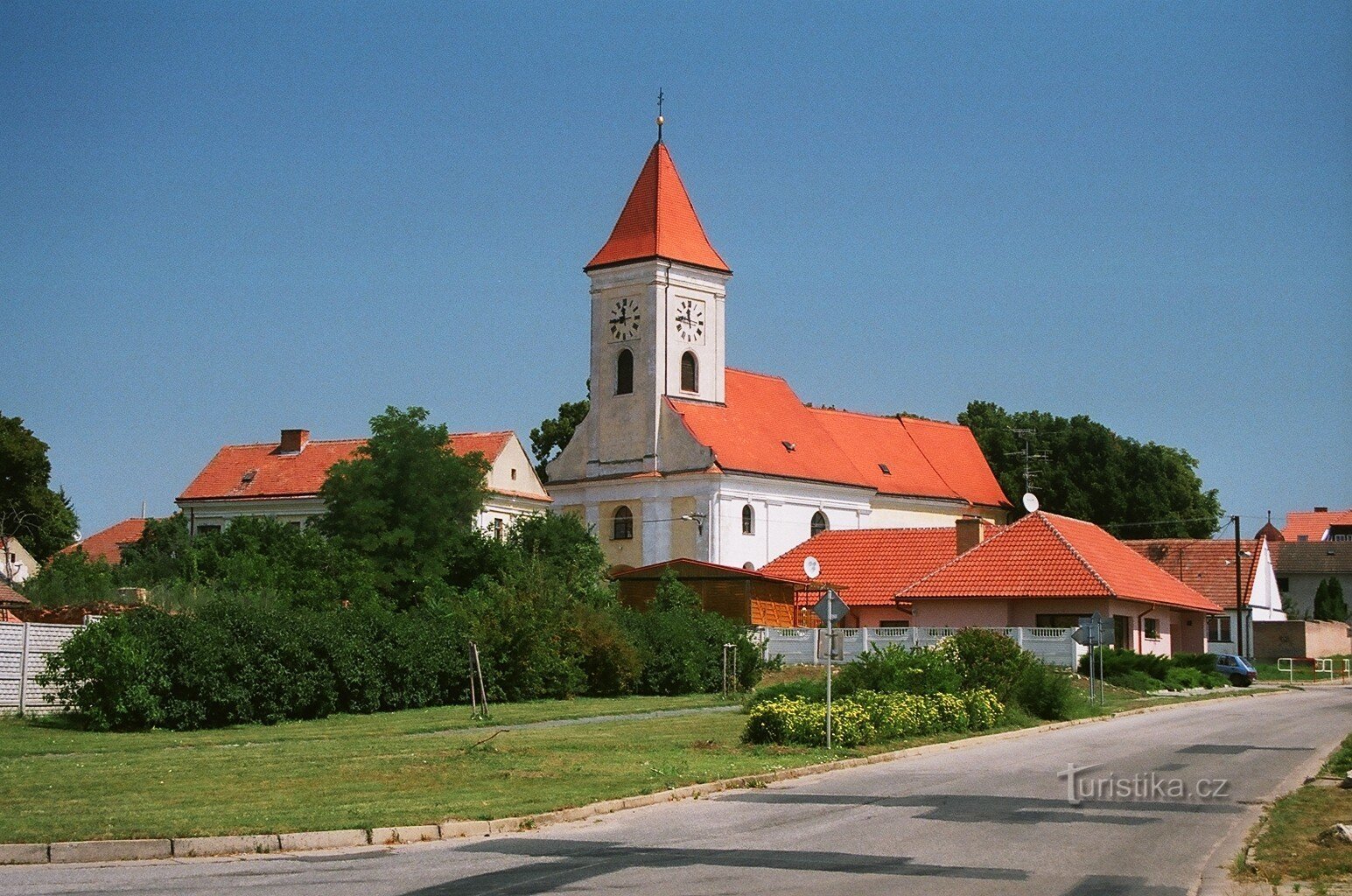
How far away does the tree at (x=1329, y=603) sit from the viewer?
313ft

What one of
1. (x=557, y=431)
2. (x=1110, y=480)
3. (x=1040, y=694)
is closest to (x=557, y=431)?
(x=557, y=431)

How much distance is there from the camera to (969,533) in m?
60.9

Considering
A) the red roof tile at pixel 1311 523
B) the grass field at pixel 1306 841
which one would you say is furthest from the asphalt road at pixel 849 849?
the red roof tile at pixel 1311 523

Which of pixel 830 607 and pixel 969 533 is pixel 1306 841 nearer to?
pixel 830 607

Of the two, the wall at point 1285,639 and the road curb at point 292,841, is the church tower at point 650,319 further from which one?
the road curb at point 292,841

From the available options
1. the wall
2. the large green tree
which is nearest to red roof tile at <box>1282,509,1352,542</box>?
the large green tree

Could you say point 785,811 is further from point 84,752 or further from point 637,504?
point 637,504

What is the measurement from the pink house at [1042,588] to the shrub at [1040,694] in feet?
60.9

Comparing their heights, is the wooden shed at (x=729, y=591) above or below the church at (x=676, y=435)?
below

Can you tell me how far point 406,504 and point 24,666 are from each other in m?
34.6

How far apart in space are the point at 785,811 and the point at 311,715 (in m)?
17.2

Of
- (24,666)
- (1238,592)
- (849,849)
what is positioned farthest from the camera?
(1238,592)

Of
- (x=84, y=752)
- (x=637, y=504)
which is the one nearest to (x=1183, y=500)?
(x=637, y=504)

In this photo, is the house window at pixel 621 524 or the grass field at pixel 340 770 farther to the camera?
the house window at pixel 621 524
